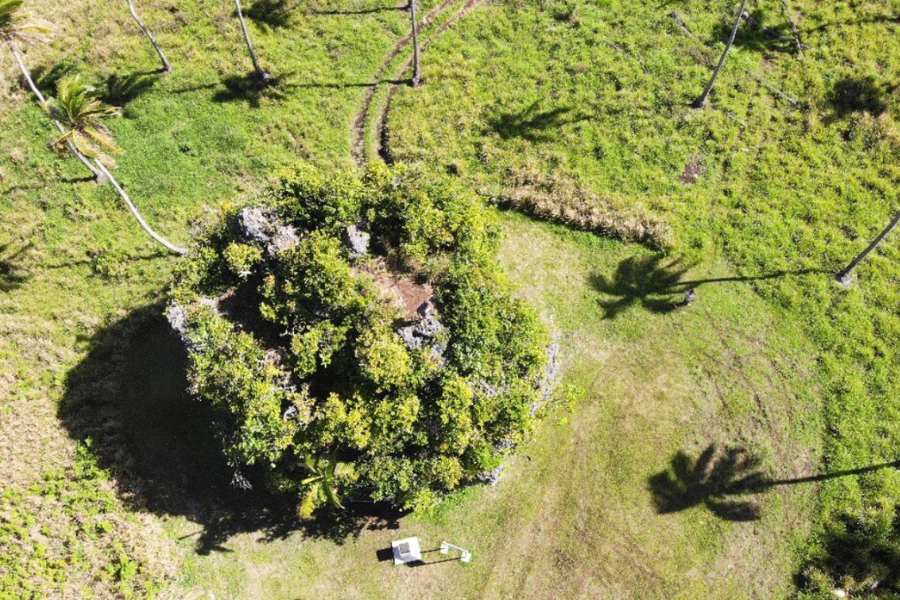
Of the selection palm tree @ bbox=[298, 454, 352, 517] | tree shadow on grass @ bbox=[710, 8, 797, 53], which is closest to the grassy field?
tree shadow on grass @ bbox=[710, 8, 797, 53]

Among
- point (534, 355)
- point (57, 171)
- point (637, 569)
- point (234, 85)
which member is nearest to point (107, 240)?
point (57, 171)

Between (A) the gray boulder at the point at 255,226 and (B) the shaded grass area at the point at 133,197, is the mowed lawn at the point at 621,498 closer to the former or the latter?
(B) the shaded grass area at the point at 133,197

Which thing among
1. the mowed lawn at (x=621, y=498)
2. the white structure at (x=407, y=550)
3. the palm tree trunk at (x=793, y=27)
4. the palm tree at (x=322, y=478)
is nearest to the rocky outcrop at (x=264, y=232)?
the palm tree at (x=322, y=478)

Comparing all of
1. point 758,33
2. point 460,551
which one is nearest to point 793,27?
point 758,33

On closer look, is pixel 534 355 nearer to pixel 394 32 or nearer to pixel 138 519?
pixel 138 519

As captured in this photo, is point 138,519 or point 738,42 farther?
point 738,42
